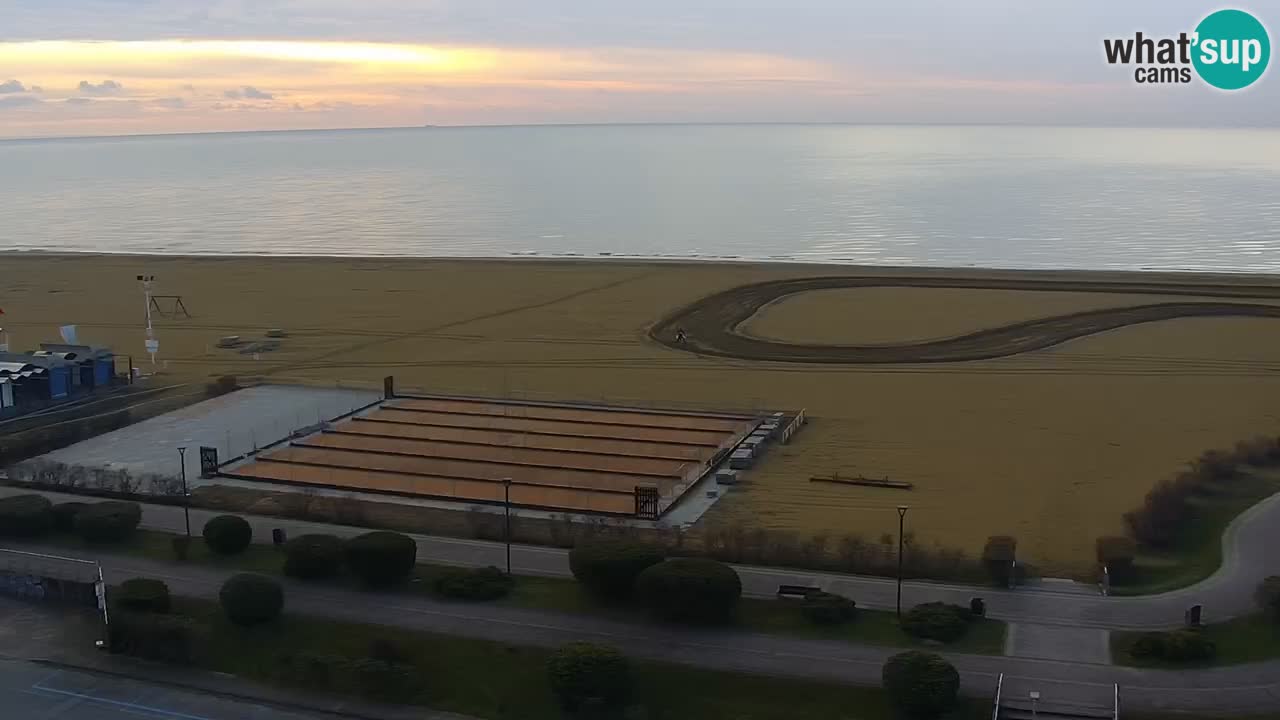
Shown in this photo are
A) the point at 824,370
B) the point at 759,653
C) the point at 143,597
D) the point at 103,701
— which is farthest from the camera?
the point at 824,370

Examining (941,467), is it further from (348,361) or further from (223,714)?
(348,361)

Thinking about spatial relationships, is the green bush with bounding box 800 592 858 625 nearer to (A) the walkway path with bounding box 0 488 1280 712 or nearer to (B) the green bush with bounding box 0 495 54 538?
(A) the walkway path with bounding box 0 488 1280 712

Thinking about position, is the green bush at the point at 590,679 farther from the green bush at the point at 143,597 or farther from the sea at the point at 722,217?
the sea at the point at 722,217

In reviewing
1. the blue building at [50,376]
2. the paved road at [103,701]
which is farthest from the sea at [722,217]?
the paved road at [103,701]

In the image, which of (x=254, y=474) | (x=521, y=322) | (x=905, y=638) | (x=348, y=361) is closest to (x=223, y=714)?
(x=905, y=638)

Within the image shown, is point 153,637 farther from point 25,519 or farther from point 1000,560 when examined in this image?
point 1000,560

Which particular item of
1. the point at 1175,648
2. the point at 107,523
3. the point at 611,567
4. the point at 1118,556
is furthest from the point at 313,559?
the point at 1118,556

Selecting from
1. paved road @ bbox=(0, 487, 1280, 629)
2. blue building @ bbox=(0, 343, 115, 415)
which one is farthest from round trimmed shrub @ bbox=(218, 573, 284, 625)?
blue building @ bbox=(0, 343, 115, 415)
